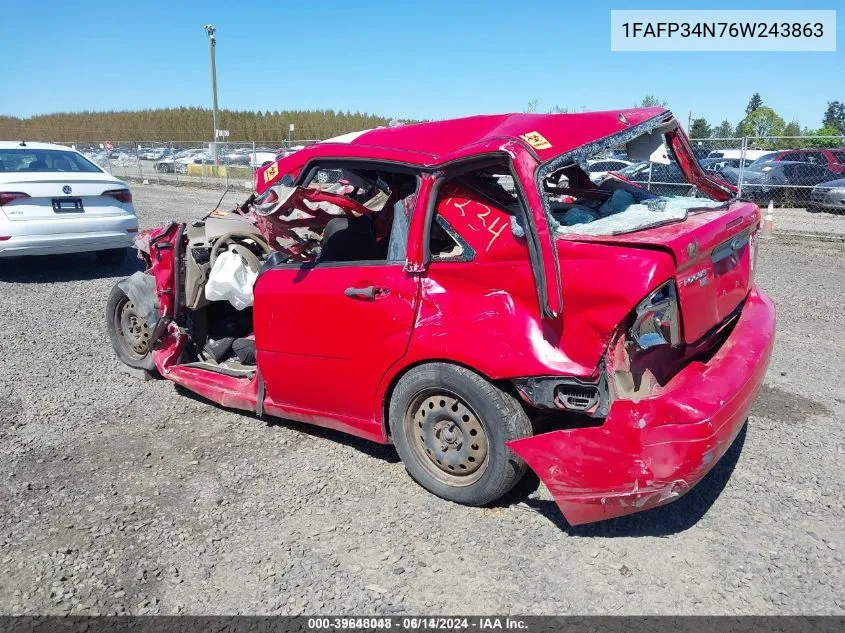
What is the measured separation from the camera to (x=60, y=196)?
8.24 m

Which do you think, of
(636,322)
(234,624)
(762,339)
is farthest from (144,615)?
(762,339)

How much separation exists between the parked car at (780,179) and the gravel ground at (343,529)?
12.8 meters

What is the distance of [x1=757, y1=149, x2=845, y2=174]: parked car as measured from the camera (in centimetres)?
1566

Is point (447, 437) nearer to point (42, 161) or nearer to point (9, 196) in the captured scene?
point (9, 196)

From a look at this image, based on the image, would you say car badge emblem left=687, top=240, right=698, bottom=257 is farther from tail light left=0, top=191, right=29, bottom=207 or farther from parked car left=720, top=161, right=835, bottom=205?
parked car left=720, top=161, right=835, bottom=205

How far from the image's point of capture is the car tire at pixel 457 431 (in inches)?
122

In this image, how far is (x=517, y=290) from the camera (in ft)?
10.1

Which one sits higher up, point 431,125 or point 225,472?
point 431,125

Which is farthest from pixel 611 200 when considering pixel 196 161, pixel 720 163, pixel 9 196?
pixel 196 161

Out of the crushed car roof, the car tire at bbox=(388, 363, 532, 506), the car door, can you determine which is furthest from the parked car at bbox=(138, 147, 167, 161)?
the car tire at bbox=(388, 363, 532, 506)

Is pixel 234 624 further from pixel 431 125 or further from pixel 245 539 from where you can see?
pixel 431 125

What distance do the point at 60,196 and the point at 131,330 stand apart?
12.6ft

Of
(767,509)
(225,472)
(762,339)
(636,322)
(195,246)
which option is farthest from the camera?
(195,246)

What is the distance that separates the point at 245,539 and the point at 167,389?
7.45 feet
